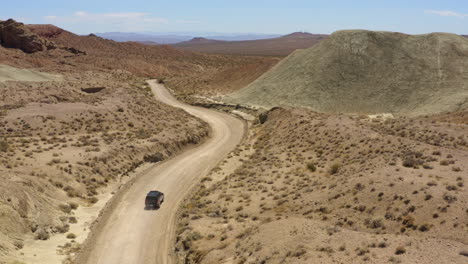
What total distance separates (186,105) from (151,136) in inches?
1083

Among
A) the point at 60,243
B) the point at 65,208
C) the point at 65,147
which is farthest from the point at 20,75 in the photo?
the point at 60,243

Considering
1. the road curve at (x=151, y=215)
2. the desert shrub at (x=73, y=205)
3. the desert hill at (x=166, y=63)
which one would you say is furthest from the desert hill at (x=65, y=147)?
the desert hill at (x=166, y=63)

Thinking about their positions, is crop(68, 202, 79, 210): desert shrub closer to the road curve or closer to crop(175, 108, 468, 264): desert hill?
the road curve

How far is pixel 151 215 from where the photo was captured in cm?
2877

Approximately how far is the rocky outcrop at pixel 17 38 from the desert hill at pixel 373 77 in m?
77.8

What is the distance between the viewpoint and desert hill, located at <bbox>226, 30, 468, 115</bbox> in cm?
5934

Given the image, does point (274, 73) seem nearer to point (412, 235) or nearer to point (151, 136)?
point (151, 136)

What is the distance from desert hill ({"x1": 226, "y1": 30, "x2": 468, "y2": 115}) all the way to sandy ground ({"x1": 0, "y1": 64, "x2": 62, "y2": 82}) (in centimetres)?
4106

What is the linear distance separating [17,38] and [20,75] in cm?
4968

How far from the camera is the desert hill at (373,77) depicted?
59.3 metres

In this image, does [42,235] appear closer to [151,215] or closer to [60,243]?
[60,243]

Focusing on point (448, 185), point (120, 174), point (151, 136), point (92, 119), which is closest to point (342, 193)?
point (448, 185)

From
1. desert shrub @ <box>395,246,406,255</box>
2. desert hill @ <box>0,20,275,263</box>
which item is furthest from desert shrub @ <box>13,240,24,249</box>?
desert shrub @ <box>395,246,406,255</box>

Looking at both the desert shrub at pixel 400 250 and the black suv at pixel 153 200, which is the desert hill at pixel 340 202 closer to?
the desert shrub at pixel 400 250
